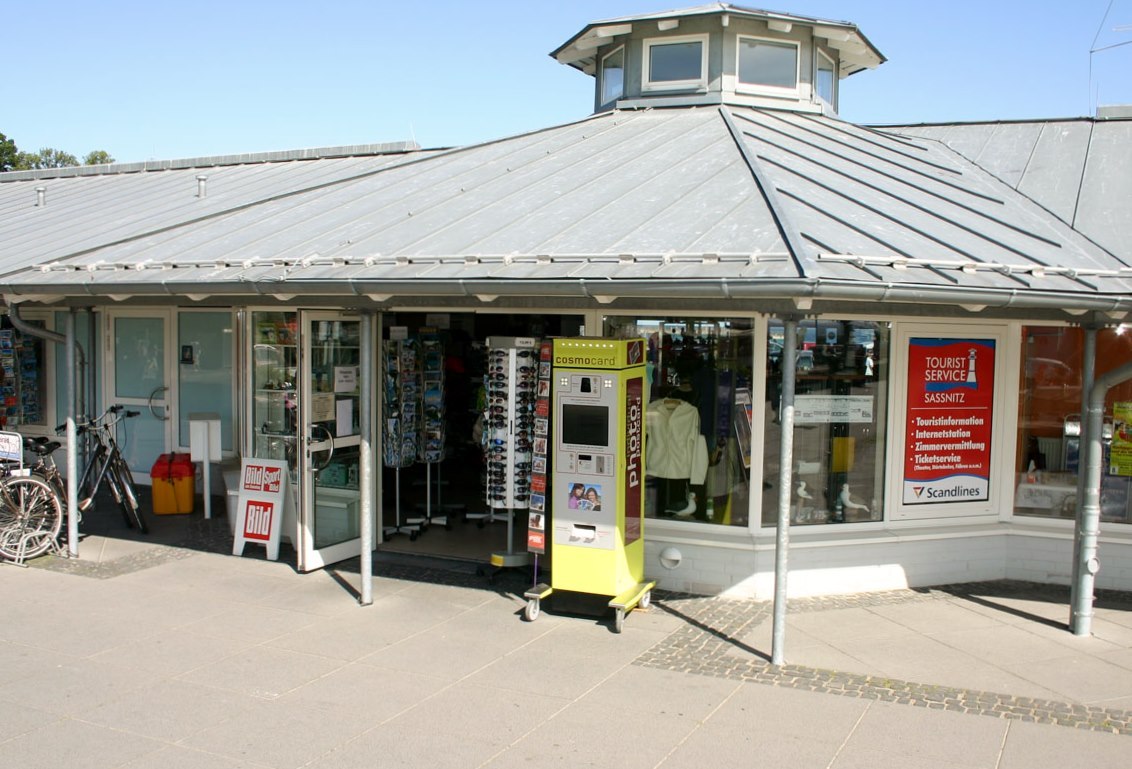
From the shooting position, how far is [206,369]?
1231 centimetres

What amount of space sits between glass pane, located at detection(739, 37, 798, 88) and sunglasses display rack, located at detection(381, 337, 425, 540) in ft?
16.9

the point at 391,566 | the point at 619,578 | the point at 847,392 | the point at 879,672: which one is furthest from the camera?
the point at 391,566

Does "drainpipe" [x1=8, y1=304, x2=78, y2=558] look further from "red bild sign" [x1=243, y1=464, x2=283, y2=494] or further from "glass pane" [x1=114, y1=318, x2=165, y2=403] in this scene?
"glass pane" [x1=114, y1=318, x2=165, y2=403]

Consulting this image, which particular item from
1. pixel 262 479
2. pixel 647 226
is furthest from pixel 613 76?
pixel 262 479

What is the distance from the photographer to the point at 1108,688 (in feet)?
20.2

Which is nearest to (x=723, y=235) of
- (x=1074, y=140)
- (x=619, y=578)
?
(x=619, y=578)

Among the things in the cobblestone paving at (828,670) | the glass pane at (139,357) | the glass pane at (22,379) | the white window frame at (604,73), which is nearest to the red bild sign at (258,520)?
the cobblestone paving at (828,670)

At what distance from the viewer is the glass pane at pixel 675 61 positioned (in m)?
11.3

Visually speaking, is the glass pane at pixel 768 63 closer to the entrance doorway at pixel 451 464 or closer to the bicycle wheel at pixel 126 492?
the entrance doorway at pixel 451 464

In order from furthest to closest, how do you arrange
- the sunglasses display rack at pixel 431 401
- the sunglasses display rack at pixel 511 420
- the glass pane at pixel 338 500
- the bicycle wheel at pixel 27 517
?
the sunglasses display rack at pixel 431 401 → the bicycle wheel at pixel 27 517 → the glass pane at pixel 338 500 → the sunglasses display rack at pixel 511 420

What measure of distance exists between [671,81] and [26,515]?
8486mm

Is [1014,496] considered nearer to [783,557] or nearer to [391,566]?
[783,557]

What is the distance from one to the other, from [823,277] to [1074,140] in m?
6.83

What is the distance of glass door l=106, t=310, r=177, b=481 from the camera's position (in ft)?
41.2
